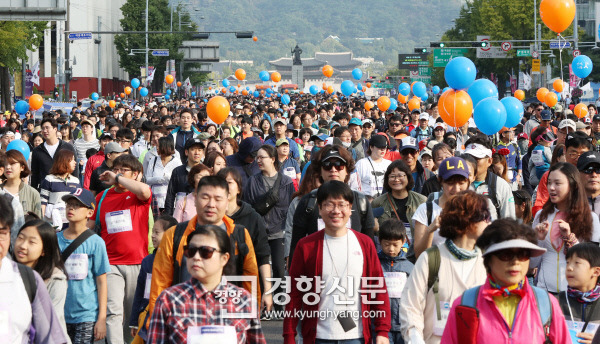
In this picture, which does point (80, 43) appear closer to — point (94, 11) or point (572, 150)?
point (94, 11)

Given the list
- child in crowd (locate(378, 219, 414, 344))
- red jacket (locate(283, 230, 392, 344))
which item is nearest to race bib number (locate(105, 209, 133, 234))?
child in crowd (locate(378, 219, 414, 344))

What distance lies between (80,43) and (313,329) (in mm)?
77631

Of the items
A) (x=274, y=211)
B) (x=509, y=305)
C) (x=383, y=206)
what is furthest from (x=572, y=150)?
(x=509, y=305)

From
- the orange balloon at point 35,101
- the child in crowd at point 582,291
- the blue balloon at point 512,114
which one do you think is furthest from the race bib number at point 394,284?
the orange balloon at point 35,101

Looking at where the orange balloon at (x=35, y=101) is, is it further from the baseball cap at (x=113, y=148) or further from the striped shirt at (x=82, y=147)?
the baseball cap at (x=113, y=148)

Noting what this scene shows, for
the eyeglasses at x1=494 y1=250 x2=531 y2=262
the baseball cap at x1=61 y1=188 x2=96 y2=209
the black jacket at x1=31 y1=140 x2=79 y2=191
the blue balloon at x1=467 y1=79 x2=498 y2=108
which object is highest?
the blue balloon at x1=467 y1=79 x2=498 y2=108

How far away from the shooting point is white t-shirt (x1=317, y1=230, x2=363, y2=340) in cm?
504

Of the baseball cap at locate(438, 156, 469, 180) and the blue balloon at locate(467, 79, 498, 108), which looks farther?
the blue balloon at locate(467, 79, 498, 108)

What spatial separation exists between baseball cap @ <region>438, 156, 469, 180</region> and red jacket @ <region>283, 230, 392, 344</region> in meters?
1.02

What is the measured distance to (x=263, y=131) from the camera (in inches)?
710

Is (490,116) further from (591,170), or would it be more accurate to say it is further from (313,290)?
(313,290)

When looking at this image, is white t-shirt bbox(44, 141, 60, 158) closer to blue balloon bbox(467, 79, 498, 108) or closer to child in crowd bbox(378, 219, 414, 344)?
blue balloon bbox(467, 79, 498, 108)

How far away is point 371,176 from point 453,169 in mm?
3637

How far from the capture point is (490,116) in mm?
12125
